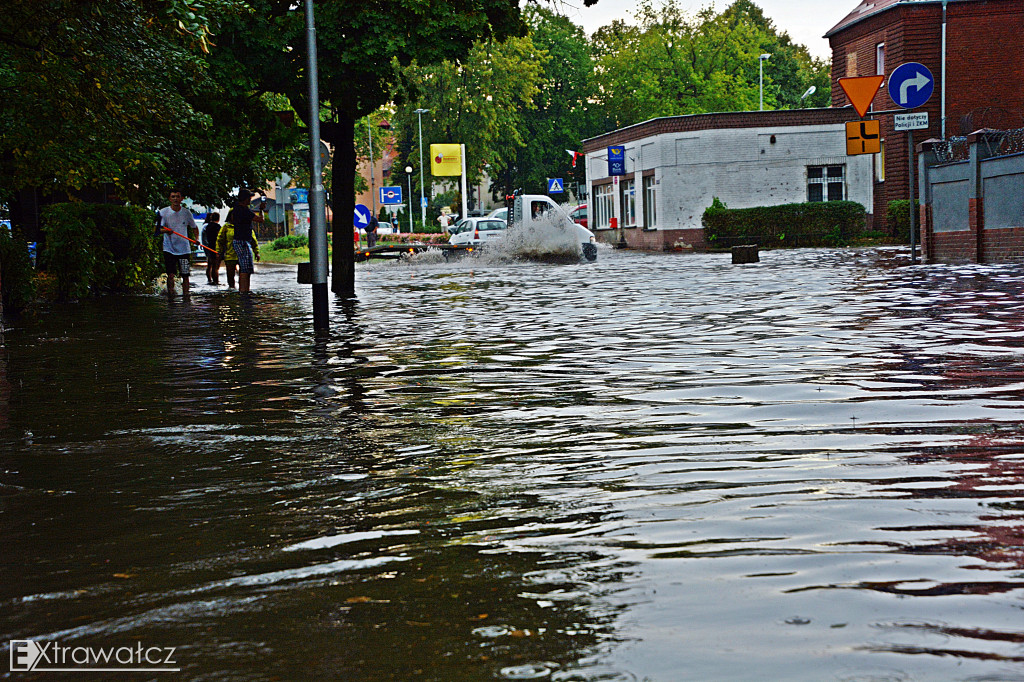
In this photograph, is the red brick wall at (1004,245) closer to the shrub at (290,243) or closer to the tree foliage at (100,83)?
the tree foliage at (100,83)

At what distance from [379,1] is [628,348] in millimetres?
10705

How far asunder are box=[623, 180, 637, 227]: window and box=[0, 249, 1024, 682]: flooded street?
52159 mm

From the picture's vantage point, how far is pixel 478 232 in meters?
44.8

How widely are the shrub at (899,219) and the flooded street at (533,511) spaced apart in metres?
40.4

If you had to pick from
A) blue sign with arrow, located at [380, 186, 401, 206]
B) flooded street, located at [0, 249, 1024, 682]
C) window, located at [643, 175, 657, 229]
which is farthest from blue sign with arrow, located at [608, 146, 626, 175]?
flooded street, located at [0, 249, 1024, 682]

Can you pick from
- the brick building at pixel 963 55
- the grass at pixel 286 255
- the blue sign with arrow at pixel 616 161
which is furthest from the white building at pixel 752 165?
the grass at pixel 286 255

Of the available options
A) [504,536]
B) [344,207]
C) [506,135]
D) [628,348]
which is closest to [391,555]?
[504,536]

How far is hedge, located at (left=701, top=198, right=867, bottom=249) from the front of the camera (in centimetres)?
5319

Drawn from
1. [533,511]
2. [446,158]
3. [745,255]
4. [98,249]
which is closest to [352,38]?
[98,249]

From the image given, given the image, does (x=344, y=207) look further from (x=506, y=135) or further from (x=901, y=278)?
(x=506, y=135)

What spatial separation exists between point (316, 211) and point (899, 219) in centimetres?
3989

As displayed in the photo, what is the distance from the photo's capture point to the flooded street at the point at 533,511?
3.59 meters

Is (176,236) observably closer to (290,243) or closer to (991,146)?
(991,146)

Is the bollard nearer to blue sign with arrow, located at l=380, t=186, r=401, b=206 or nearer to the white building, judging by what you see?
the white building
